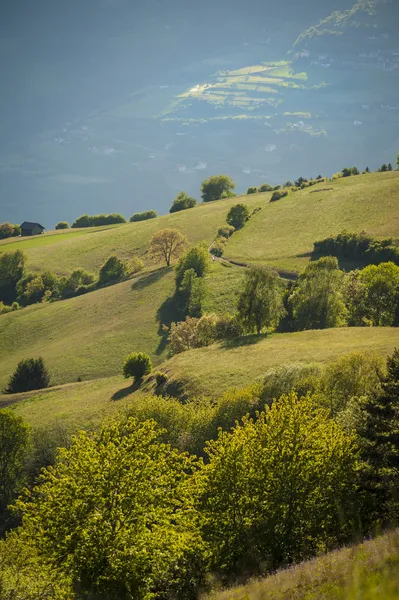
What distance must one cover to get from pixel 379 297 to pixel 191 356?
31362 millimetres

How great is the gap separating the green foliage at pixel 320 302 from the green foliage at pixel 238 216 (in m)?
68.6

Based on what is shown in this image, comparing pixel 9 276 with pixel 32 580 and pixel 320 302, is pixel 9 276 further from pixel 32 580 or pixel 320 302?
pixel 32 580

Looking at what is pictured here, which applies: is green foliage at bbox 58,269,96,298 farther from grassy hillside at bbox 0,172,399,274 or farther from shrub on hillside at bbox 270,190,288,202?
shrub on hillside at bbox 270,190,288,202

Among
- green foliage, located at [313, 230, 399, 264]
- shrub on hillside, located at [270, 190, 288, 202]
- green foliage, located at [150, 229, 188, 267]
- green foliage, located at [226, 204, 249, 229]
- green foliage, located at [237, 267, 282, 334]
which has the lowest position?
green foliage, located at [237, 267, 282, 334]

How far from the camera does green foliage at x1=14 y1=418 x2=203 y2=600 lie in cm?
2445

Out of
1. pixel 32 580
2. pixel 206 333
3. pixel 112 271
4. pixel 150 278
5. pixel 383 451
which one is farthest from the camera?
pixel 112 271

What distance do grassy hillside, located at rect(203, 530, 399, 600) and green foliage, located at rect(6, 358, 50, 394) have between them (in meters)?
73.4

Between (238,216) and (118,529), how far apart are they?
5349 inches

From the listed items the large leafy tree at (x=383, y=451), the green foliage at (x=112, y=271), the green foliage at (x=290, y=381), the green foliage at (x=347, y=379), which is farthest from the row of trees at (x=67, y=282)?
the large leafy tree at (x=383, y=451)

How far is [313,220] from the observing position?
14075cm

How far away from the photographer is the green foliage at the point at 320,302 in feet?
267

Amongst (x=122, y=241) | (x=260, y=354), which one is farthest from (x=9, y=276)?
(x=260, y=354)

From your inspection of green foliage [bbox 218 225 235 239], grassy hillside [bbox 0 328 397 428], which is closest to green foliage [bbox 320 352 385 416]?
grassy hillside [bbox 0 328 397 428]

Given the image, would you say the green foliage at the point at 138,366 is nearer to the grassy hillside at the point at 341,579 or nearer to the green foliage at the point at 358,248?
the grassy hillside at the point at 341,579
